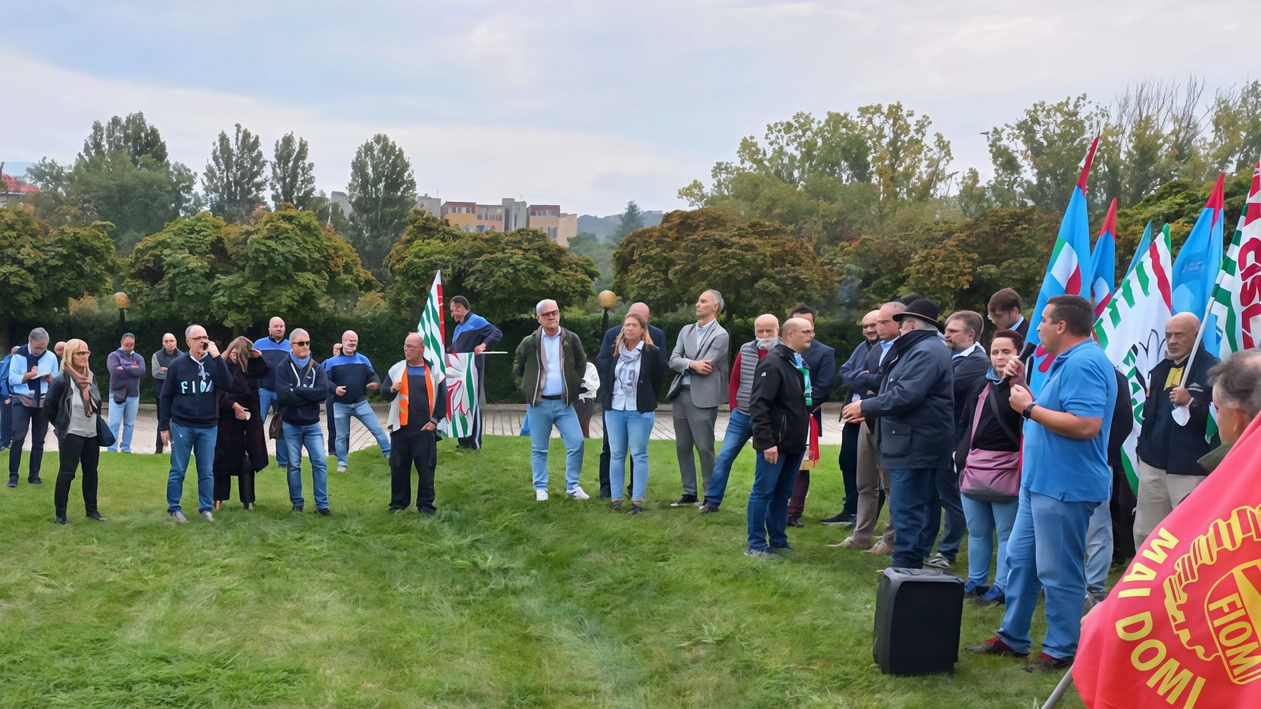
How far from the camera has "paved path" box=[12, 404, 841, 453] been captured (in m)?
16.4

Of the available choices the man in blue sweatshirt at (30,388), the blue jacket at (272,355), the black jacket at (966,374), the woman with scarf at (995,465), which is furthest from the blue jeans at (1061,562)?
the man in blue sweatshirt at (30,388)

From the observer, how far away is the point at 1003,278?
2459 cm

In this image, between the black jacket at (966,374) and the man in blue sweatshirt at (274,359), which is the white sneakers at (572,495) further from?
the black jacket at (966,374)

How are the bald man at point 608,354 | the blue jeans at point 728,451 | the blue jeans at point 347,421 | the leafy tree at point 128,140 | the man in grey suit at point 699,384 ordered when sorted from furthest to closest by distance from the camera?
the leafy tree at point 128,140, the blue jeans at point 347,421, the bald man at point 608,354, the man in grey suit at point 699,384, the blue jeans at point 728,451

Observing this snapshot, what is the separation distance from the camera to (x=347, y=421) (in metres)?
12.6

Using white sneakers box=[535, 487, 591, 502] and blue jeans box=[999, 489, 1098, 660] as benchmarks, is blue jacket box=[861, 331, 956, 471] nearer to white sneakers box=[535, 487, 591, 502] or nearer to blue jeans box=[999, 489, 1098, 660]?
blue jeans box=[999, 489, 1098, 660]

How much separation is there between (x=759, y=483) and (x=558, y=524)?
2369 millimetres

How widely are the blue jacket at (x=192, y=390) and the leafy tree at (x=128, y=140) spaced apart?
235 ft

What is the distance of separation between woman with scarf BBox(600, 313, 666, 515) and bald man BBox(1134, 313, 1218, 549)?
14.1 feet

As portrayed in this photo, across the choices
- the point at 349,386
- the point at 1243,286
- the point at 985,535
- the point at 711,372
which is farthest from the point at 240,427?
the point at 1243,286

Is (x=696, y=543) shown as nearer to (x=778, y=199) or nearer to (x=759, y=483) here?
(x=759, y=483)

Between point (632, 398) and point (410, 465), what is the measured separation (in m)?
2.39

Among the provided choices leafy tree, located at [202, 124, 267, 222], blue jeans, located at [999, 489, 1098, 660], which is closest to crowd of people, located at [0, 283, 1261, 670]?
blue jeans, located at [999, 489, 1098, 660]

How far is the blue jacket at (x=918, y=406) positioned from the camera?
642 centimetres
